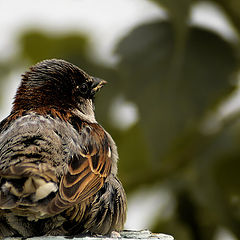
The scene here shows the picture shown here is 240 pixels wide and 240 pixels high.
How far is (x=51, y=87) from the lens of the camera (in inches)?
151

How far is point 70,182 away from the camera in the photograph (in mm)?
3227

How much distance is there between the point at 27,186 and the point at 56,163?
230 mm

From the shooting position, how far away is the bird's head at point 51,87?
3.83 metres

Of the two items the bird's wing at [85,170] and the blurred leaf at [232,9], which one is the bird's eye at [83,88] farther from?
the blurred leaf at [232,9]

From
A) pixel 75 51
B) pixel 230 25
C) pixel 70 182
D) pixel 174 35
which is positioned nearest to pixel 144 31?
pixel 174 35

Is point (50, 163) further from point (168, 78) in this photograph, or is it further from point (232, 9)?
point (232, 9)

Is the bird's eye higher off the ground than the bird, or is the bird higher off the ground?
the bird's eye

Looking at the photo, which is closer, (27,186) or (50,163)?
(27,186)

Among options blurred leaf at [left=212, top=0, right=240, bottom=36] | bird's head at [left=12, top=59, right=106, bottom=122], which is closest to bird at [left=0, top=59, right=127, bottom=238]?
bird's head at [left=12, top=59, right=106, bottom=122]

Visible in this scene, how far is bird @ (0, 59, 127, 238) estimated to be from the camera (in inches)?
122

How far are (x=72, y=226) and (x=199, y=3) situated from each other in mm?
2164

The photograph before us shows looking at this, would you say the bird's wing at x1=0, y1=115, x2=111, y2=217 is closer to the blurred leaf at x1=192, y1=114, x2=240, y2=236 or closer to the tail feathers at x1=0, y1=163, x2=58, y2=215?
the tail feathers at x1=0, y1=163, x2=58, y2=215

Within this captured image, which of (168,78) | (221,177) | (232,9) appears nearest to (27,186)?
(168,78)

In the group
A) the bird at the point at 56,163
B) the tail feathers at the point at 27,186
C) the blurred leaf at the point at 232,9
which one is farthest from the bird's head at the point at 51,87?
the blurred leaf at the point at 232,9
